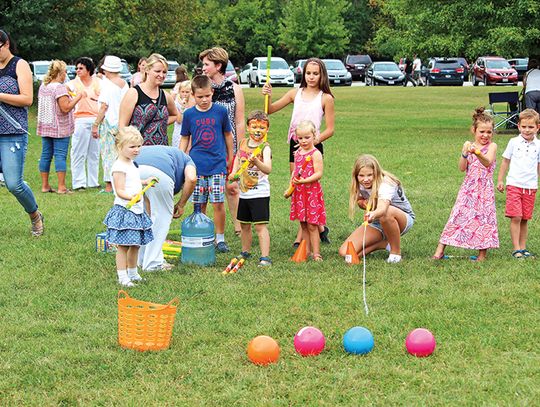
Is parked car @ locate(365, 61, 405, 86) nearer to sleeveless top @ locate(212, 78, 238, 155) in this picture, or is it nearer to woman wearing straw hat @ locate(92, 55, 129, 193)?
woman wearing straw hat @ locate(92, 55, 129, 193)

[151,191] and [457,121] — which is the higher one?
[151,191]

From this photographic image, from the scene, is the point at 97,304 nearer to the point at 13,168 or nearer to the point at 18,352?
the point at 18,352

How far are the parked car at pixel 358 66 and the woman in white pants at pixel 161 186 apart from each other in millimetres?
47375

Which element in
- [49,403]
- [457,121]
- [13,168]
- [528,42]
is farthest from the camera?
[457,121]

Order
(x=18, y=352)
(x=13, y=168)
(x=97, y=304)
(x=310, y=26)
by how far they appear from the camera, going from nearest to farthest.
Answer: (x=18, y=352), (x=97, y=304), (x=13, y=168), (x=310, y=26)

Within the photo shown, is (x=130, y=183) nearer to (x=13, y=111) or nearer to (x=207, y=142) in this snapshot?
(x=207, y=142)

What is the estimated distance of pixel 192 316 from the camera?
617 cm

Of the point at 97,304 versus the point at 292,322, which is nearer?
the point at 292,322

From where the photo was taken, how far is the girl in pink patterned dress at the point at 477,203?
7.75 m

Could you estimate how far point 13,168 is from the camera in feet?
28.4

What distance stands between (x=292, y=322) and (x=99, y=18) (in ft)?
83.7

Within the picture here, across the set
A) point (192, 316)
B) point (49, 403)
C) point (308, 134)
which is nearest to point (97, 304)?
point (192, 316)

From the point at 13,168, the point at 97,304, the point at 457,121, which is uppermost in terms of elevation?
the point at 13,168

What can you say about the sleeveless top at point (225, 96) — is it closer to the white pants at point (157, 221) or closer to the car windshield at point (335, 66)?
the white pants at point (157, 221)
